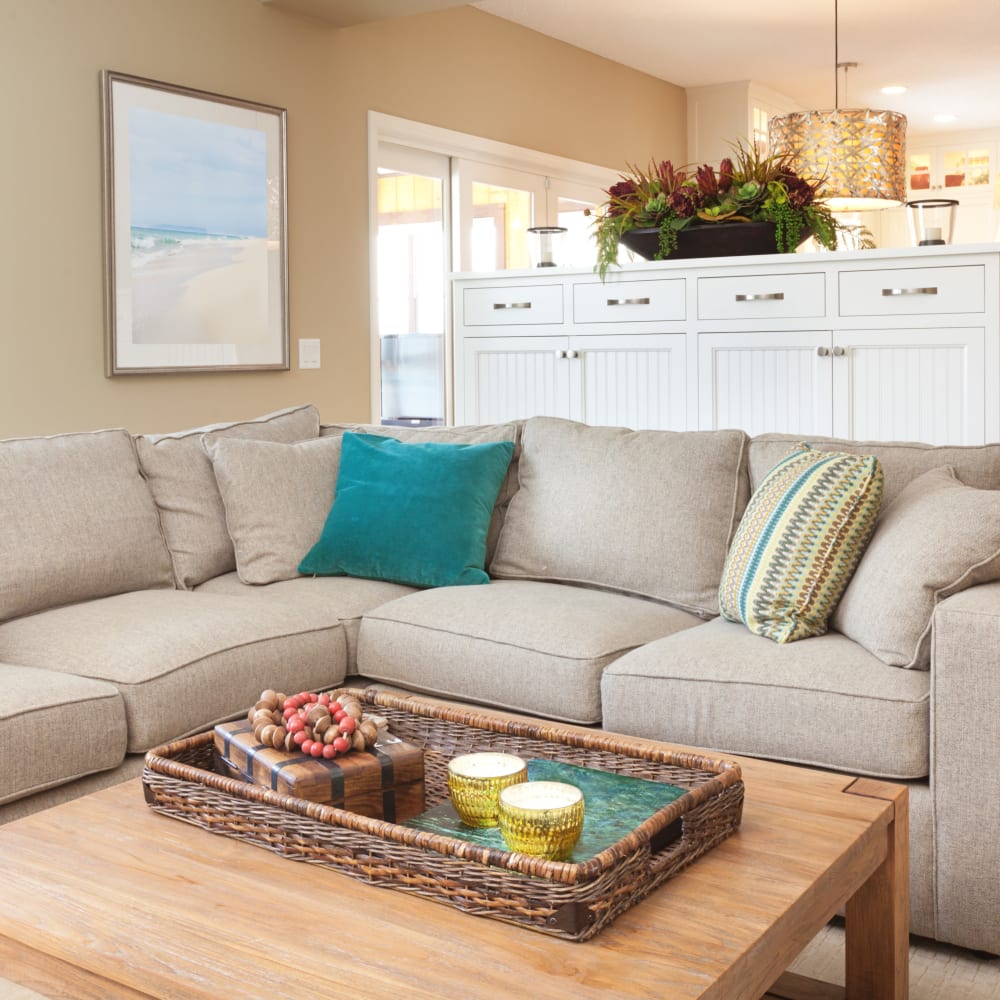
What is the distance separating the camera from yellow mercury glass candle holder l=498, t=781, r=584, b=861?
1347 millimetres

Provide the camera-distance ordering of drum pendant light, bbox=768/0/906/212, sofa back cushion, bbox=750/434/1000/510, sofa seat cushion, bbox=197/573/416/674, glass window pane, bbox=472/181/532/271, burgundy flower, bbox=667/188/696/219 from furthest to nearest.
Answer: glass window pane, bbox=472/181/532/271, drum pendant light, bbox=768/0/906/212, burgundy flower, bbox=667/188/696/219, sofa seat cushion, bbox=197/573/416/674, sofa back cushion, bbox=750/434/1000/510

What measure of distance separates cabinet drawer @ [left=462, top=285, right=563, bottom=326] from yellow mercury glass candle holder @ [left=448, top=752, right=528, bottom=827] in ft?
9.40

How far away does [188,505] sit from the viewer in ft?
9.83

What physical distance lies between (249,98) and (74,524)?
2364mm

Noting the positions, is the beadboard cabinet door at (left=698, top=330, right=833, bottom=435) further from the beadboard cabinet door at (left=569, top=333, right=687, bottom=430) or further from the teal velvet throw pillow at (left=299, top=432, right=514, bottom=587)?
the teal velvet throw pillow at (left=299, top=432, right=514, bottom=587)

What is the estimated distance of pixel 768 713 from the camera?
2.09 metres

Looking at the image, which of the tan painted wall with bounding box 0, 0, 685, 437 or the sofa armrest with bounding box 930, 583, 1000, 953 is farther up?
the tan painted wall with bounding box 0, 0, 685, 437

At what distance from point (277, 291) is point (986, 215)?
19.7 ft

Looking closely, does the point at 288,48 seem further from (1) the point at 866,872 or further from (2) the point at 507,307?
(1) the point at 866,872

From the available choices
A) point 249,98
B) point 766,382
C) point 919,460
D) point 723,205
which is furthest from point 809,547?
point 249,98

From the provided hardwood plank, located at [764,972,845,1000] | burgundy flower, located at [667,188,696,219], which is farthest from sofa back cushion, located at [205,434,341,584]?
hardwood plank, located at [764,972,845,1000]

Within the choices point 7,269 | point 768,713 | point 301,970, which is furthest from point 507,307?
point 301,970

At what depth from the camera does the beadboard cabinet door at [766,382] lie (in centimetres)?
373

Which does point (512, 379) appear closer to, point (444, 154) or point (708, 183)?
point (708, 183)
